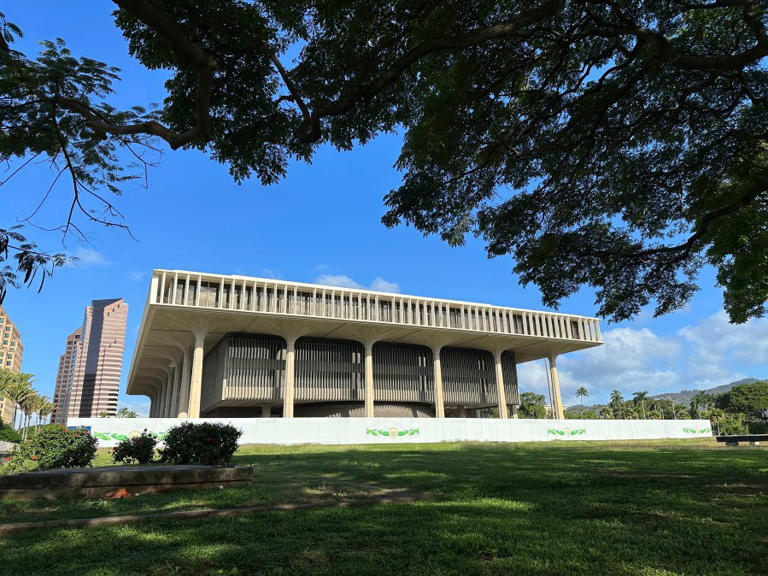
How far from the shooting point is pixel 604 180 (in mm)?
11219

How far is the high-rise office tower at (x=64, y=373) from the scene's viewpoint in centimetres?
17700

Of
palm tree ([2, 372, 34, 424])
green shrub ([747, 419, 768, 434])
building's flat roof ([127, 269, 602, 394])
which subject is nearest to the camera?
building's flat roof ([127, 269, 602, 394])

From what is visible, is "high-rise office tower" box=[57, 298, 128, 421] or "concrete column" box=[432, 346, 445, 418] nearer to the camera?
"concrete column" box=[432, 346, 445, 418]

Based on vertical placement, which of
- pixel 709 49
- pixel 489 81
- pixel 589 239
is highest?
pixel 709 49

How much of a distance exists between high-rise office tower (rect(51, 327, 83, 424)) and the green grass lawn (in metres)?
202

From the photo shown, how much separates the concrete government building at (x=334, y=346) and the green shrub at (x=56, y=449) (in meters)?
27.6

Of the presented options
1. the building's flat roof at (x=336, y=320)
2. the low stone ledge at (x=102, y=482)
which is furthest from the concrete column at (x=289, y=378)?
the low stone ledge at (x=102, y=482)

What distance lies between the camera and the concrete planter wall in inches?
1150

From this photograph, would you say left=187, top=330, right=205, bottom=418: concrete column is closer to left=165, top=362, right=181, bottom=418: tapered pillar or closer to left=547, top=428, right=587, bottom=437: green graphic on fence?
left=165, top=362, right=181, bottom=418: tapered pillar

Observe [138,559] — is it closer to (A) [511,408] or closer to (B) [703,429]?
(B) [703,429]

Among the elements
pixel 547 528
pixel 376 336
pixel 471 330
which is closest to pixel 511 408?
pixel 471 330

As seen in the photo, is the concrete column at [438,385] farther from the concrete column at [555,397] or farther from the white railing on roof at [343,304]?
the concrete column at [555,397]

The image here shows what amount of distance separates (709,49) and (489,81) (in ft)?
15.3

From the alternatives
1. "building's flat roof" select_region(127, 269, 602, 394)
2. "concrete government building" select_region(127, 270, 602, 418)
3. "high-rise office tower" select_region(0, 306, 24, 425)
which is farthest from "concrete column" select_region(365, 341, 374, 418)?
"high-rise office tower" select_region(0, 306, 24, 425)
